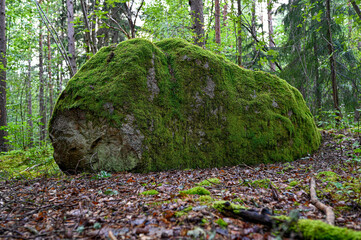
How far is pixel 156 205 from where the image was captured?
7.98ft

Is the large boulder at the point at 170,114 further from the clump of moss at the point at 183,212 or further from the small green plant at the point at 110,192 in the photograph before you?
the clump of moss at the point at 183,212

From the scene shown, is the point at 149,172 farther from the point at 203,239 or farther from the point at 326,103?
the point at 326,103

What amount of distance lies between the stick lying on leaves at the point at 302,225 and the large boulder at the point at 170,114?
8.95 feet

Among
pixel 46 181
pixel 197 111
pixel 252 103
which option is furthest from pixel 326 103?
pixel 46 181

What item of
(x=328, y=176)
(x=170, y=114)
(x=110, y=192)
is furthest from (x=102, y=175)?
(x=328, y=176)

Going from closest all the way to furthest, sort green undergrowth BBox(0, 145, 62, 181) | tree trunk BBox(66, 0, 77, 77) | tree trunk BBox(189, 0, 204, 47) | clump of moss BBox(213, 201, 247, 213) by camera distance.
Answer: clump of moss BBox(213, 201, 247, 213) → green undergrowth BBox(0, 145, 62, 181) → tree trunk BBox(66, 0, 77, 77) → tree trunk BBox(189, 0, 204, 47)

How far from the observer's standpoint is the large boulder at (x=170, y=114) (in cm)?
432

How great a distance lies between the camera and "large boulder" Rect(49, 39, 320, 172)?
4316mm

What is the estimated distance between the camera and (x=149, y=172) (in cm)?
433

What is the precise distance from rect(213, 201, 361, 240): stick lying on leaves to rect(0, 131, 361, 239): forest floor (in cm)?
6

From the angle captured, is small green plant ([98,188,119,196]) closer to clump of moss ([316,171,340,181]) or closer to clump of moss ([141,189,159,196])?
clump of moss ([141,189,159,196])

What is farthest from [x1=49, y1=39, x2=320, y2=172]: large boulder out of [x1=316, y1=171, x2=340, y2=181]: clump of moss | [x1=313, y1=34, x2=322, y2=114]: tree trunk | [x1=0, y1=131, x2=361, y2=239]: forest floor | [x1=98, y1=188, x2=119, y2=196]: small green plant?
[x1=313, y1=34, x2=322, y2=114]: tree trunk

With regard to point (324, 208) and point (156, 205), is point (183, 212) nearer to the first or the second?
point (156, 205)

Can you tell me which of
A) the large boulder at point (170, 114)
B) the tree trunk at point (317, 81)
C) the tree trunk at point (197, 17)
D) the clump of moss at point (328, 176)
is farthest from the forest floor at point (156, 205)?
the tree trunk at point (317, 81)
